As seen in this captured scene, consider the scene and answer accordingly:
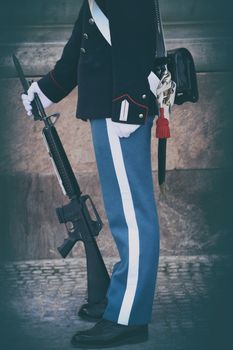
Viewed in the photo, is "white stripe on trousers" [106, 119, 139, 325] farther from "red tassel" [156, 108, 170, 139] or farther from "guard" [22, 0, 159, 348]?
"red tassel" [156, 108, 170, 139]

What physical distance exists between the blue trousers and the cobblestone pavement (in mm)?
220

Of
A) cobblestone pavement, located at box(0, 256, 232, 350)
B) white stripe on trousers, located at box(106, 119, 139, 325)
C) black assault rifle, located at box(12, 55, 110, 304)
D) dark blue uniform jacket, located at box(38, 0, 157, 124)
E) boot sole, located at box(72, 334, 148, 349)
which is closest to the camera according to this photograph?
dark blue uniform jacket, located at box(38, 0, 157, 124)

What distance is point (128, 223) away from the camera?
4.84 meters

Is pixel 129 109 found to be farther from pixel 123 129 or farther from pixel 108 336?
pixel 108 336

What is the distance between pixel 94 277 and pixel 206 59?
6.25ft

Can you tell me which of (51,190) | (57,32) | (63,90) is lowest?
(51,190)

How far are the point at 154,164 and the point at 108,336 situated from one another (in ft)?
5.97

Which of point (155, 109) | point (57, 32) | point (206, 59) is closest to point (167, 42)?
point (206, 59)

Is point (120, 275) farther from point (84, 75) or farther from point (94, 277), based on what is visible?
point (84, 75)

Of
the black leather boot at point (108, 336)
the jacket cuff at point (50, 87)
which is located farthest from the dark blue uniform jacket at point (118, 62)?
the black leather boot at point (108, 336)

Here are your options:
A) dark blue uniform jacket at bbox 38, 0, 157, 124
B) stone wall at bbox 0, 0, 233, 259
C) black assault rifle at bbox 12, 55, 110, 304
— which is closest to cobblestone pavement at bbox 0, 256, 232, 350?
stone wall at bbox 0, 0, 233, 259

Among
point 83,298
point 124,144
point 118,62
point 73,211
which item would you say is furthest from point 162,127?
point 83,298

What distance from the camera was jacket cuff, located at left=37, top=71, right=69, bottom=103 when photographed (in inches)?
208

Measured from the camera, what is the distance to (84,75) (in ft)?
16.1
